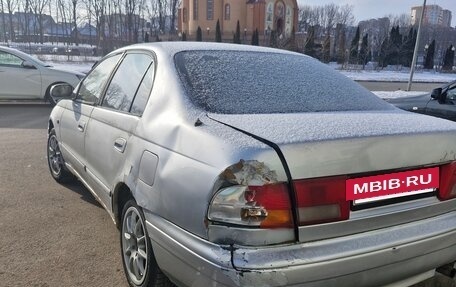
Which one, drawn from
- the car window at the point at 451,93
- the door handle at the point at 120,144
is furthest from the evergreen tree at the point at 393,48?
the door handle at the point at 120,144

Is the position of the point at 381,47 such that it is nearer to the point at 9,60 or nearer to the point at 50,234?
the point at 9,60

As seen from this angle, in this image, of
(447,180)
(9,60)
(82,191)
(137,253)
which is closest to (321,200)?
(447,180)

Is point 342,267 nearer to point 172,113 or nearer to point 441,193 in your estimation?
point 441,193

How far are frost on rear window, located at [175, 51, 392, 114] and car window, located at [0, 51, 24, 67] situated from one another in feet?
33.1

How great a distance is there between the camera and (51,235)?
3832 millimetres

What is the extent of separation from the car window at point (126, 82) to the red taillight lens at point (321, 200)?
5.23 ft

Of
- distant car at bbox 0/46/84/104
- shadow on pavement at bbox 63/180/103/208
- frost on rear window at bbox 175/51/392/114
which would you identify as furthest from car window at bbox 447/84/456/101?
distant car at bbox 0/46/84/104

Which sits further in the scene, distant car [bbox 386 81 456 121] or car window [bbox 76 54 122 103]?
distant car [bbox 386 81 456 121]

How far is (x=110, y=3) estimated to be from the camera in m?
72.4

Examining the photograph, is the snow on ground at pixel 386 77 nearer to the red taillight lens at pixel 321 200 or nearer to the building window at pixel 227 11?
the building window at pixel 227 11

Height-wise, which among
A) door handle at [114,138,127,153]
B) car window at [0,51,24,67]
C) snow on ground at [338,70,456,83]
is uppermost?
door handle at [114,138,127,153]

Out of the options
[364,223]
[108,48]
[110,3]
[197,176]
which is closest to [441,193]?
[364,223]

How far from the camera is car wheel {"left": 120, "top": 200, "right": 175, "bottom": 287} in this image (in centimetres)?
257

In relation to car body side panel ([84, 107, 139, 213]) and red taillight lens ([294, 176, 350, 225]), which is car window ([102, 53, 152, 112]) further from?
red taillight lens ([294, 176, 350, 225])
